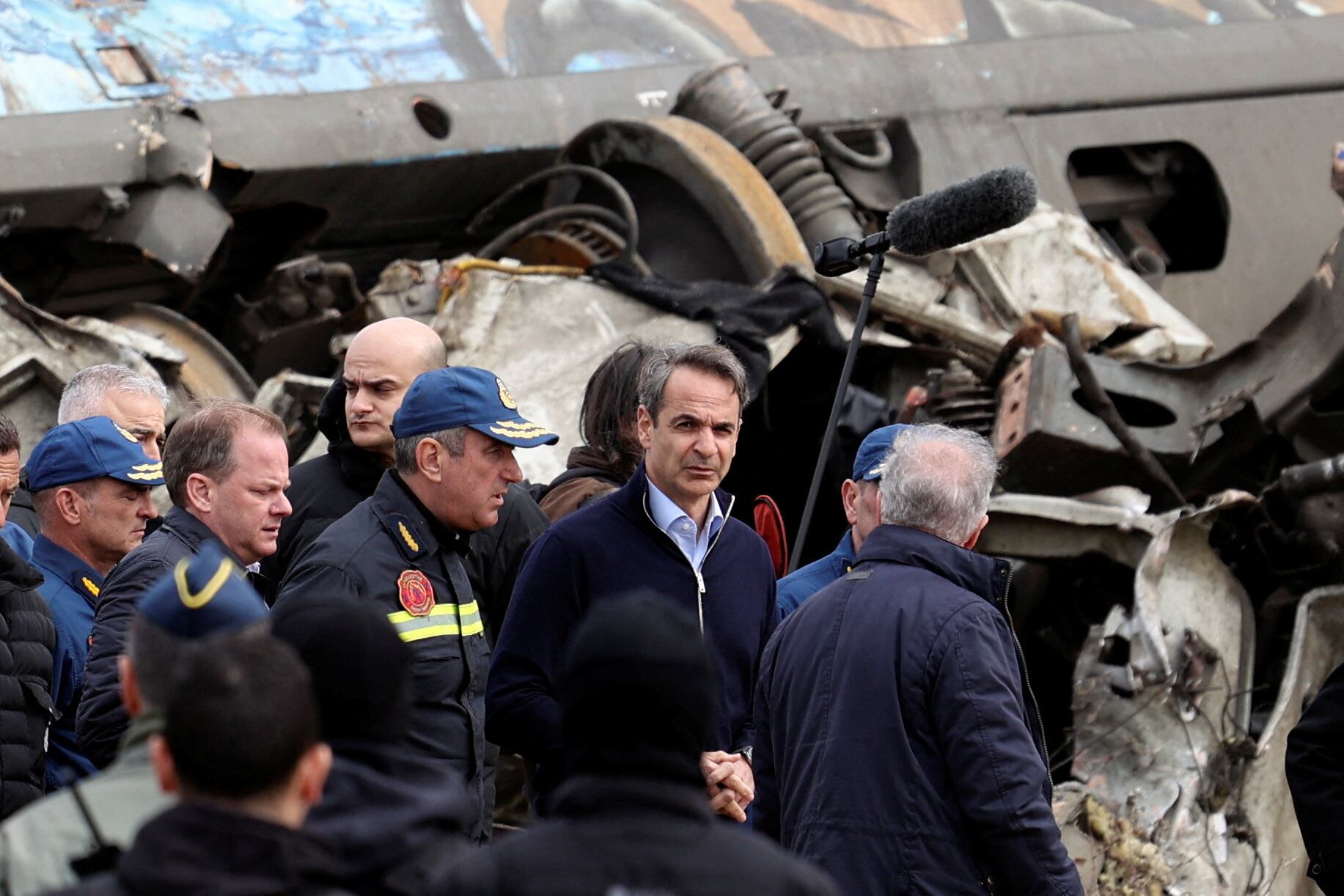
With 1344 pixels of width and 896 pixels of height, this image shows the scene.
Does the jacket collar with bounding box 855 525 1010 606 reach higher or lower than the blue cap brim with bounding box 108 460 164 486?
lower

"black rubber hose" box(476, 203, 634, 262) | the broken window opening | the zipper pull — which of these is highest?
the broken window opening

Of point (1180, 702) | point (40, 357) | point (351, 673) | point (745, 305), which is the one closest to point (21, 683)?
point (351, 673)

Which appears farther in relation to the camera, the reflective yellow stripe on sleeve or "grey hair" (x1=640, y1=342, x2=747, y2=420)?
"grey hair" (x1=640, y1=342, x2=747, y2=420)

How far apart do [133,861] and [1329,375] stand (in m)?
6.31

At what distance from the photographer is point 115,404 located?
5.01m

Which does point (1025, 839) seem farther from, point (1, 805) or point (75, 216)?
point (75, 216)

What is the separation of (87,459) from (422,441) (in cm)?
86

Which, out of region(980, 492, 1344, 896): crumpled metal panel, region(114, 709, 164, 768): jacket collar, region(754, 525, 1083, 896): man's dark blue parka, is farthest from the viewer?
region(980, 492, 1344, 896): crumpled metal panel

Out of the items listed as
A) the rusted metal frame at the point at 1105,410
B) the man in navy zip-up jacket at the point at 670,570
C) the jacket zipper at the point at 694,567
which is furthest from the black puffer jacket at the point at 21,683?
the rusted metal frame at the point at 1105,410

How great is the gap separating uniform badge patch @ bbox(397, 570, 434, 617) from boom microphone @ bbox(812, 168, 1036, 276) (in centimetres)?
191

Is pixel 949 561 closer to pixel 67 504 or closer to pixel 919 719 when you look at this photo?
pixel 919 719

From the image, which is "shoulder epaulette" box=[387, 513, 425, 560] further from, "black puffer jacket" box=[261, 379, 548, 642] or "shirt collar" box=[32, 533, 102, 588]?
"shirt collar" box=[32, 533, 102, 588]

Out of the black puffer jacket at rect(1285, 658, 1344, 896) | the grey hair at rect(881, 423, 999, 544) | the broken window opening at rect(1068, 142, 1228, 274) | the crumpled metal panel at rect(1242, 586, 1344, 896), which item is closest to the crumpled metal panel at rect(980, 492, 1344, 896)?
the crumpled metal panel at rect(1242, 586, 1344, 896)

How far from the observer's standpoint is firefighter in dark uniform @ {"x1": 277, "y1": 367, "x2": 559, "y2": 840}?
390 cm
